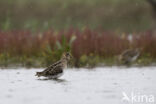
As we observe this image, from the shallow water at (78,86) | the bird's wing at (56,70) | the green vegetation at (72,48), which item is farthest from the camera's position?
the green vegetation at (72,48)

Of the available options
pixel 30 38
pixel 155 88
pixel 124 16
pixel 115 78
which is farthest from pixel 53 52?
pixel 124 16

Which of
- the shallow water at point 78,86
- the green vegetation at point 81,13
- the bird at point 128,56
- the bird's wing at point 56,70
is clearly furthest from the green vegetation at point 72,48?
the green vegetation at point 81,13

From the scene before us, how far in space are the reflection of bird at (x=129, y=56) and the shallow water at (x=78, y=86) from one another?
193cm

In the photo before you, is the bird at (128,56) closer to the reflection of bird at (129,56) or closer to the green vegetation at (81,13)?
the reflection of bird at (129,56)

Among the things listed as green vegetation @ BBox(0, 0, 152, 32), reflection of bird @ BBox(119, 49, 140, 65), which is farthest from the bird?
green vegetation @ BBox(0, 0, 152, 32)

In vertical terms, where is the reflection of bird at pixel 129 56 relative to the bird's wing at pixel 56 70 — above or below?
above

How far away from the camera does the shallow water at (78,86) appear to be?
980cm

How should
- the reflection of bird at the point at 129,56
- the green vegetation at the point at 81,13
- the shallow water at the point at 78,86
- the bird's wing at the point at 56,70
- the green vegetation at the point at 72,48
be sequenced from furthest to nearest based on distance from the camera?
the green vegetation at the point at 81,13 → the reflection of bird at the point at 129,56 → the green vegetation at the point at 72,48 → the bird's wing at the point at 56,70 → the shallow water at the point at 78,86

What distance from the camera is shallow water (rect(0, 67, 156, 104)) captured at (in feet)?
32.1

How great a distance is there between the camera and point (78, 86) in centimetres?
1159

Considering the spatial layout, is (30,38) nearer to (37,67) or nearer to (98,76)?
(37,67)

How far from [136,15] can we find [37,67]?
2049 cm

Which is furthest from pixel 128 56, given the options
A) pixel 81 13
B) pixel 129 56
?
pixel 81 13

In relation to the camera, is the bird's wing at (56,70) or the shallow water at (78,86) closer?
the shallow water at (78,86)
